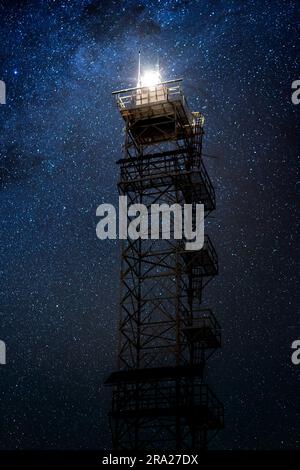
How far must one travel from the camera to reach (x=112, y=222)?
41844mm

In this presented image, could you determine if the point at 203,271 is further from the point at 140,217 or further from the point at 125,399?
the point at 125,399

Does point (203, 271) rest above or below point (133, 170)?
below

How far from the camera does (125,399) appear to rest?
36781 millimetres
